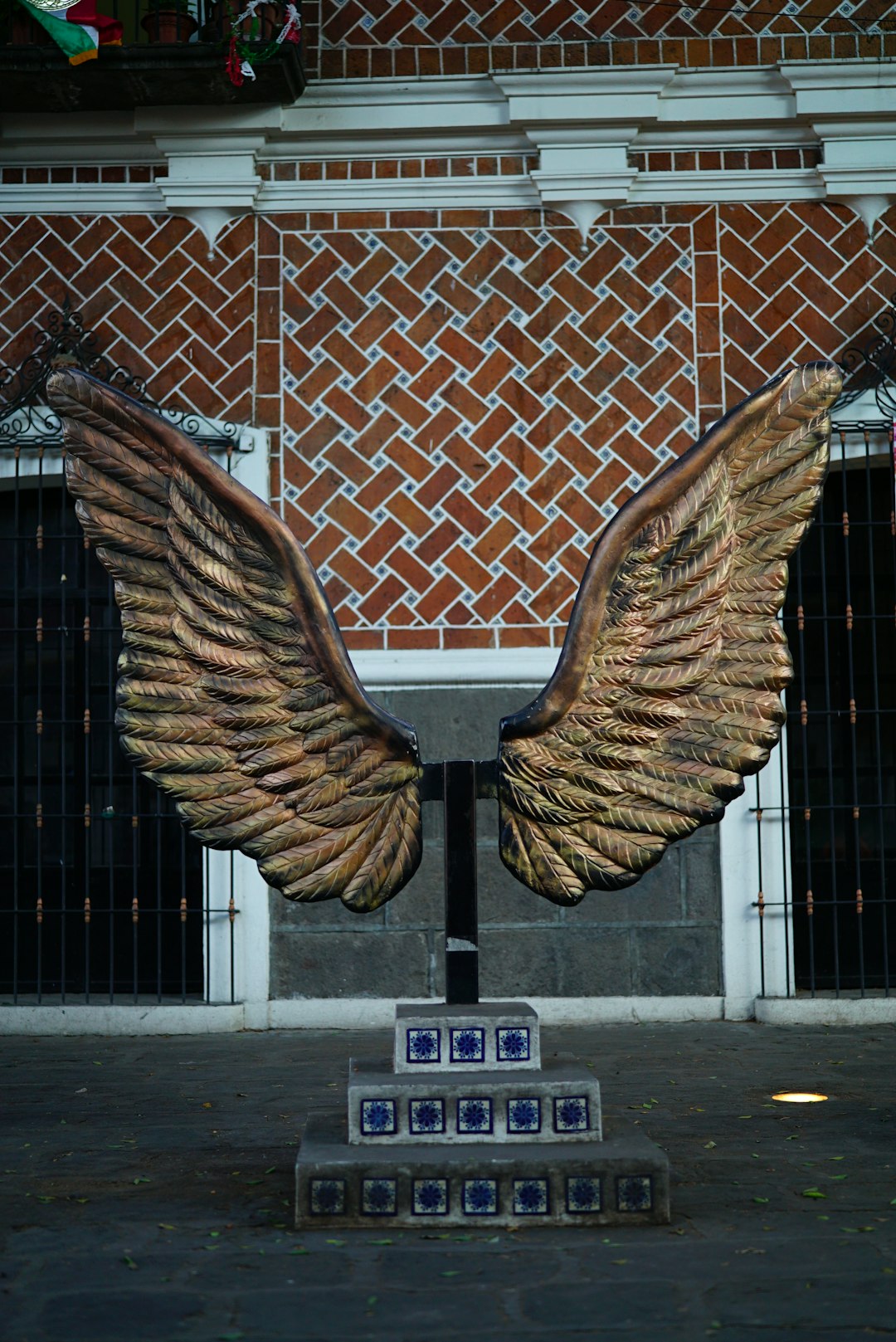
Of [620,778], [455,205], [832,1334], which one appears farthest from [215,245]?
[832,1334]

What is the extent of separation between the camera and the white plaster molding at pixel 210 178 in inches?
292

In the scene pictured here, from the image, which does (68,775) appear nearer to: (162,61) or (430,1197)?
(162,61)

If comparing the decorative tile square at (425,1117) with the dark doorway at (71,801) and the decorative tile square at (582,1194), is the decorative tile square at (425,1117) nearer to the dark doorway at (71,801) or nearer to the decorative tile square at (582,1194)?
the decorative tile square at (582,1194)

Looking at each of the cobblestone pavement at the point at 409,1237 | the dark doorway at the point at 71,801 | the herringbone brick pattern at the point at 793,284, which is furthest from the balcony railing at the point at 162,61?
the cobblestone pavement at the point at 409,1237

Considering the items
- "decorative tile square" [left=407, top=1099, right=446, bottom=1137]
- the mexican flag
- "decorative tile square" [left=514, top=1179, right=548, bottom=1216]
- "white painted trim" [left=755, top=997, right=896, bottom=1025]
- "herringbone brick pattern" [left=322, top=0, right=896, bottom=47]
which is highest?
"herringbone brick pattern" [left=322, top=0, right=896, bottom=47]

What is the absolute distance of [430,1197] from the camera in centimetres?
363

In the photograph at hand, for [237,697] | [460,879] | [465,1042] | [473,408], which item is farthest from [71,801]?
[465,1042]

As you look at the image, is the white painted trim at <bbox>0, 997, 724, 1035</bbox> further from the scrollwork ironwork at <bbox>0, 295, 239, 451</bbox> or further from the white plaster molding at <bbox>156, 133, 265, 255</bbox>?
the white plaster molding at <bbox>156, 133, 265, 255</bbox>

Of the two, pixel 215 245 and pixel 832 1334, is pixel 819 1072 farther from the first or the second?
pixel 215 245

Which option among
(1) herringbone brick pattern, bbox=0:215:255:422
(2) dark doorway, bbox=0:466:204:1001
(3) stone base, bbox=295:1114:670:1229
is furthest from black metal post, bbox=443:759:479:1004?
(1) herringbone brick pattern, bbox=0:215:255:422

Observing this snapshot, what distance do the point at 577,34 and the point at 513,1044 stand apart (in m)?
5.50

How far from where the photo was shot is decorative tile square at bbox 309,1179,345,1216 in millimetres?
3619

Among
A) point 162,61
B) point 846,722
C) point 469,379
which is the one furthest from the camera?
point 846,722

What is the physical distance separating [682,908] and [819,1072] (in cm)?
138
